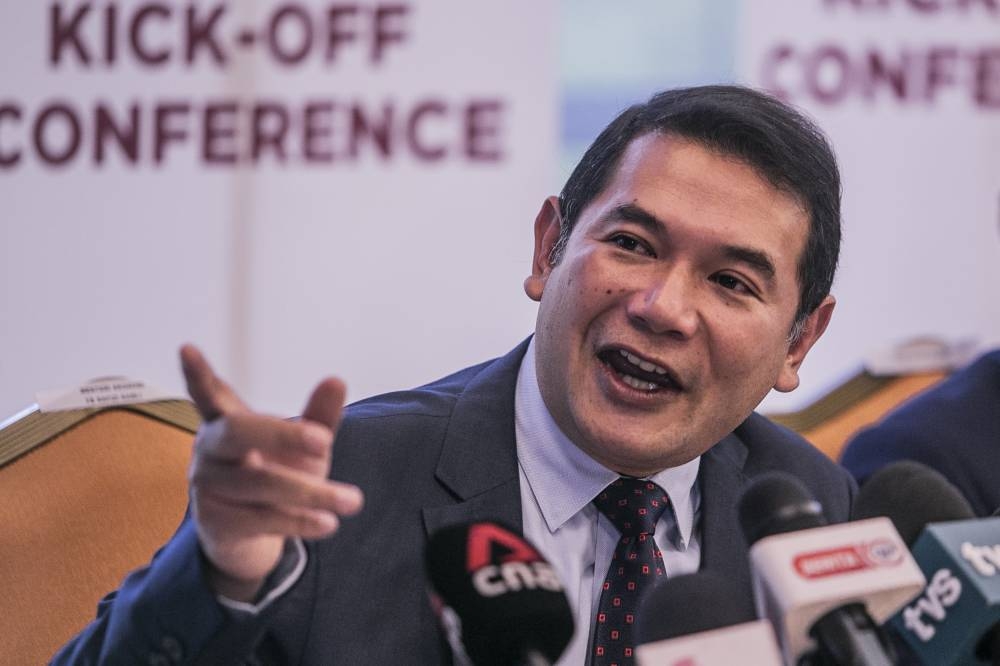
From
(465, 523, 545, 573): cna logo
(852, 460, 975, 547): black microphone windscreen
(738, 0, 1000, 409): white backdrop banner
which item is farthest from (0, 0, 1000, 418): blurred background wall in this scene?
(465, 523, 545, 573): cna logo

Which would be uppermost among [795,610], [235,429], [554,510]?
[235,429]

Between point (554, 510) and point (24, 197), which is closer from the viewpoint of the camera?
point (554, 510)

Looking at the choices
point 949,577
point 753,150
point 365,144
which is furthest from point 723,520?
point 365,144

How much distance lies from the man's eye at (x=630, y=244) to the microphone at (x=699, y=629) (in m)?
0.58

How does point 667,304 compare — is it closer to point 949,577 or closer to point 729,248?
point 729,248

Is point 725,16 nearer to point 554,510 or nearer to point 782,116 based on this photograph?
point 782,116

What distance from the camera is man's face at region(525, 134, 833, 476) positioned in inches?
60.2

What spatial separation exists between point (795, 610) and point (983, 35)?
2.61 metres

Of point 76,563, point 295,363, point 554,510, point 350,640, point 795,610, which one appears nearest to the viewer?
point 795,610

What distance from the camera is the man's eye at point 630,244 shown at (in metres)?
1.58

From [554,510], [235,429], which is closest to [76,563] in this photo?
[554,510]

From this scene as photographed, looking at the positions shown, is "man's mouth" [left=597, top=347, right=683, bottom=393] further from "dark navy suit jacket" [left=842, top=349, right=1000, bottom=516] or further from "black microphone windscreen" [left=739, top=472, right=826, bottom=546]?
"dark navy suit jacket" [left=842, top=349, right=1000, bottom=516]

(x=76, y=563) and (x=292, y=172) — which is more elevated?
(x=292, y=172)

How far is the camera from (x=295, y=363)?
311 centimetres
